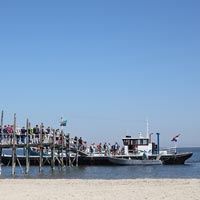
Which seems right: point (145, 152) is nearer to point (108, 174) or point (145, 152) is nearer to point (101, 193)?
point (108, 174)

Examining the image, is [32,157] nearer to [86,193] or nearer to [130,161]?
[130,161]

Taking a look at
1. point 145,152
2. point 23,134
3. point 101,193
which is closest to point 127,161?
point 145,152

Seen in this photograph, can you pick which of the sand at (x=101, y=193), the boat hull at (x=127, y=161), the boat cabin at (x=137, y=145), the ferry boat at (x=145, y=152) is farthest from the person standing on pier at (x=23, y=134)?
the sand at (x=101, y=193)

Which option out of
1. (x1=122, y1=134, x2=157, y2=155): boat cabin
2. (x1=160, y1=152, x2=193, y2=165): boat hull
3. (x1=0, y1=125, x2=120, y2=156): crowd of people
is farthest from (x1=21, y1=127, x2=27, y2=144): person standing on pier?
(x1=160, y1=152, x2=193, y2=165): boat hull

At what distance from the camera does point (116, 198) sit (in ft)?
68.4

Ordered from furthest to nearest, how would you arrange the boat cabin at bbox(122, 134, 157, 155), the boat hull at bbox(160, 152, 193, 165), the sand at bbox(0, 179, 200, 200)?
the boat cabin at bbox(122, 134, 157, 155), the boat hull at bbox(160, 152, 193, 165), the sand at bbox(0, 179, 200, 200)

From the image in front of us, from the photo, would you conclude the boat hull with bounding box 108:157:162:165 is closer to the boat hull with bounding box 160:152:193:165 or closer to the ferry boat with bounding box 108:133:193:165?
the ferry boat with bounding box 108:133:193:165

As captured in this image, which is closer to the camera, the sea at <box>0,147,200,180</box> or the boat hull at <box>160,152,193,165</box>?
the sea at <box>0,147,200,180</box>

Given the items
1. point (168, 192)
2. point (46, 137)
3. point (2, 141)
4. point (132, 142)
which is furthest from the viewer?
point (132, 142)

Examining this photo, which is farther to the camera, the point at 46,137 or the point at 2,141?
the point at 46,137

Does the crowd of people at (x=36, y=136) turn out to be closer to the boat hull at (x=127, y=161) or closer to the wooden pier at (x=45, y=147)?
the wooden pier at (x=45, y=147)

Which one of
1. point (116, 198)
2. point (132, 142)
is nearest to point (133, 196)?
point (116, 198)

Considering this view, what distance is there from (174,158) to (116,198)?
135ft

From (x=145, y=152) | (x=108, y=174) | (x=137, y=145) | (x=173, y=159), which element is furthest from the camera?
(x=137, y=145)
